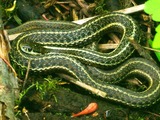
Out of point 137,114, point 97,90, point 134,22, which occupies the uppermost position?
point 134,22

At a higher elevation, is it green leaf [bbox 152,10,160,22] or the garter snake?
green leaf [bbox 152,10,160,22]

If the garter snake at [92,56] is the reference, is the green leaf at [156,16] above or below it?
above

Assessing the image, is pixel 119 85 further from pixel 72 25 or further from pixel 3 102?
pixel 3 102

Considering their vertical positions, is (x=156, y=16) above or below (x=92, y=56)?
above

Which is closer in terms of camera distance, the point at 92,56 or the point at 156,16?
the point at 156,16

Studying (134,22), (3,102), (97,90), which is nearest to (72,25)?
(134,22)

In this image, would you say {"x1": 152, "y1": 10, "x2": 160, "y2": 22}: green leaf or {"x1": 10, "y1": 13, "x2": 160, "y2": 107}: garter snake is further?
{"x1": 10, "y1": 13, "x2": 160, "y2": 107}: garter snake

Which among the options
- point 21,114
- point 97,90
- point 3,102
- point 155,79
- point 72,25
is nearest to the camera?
point 3,102

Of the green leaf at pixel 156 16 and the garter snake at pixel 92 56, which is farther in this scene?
the garter snake at pixel 92 56
